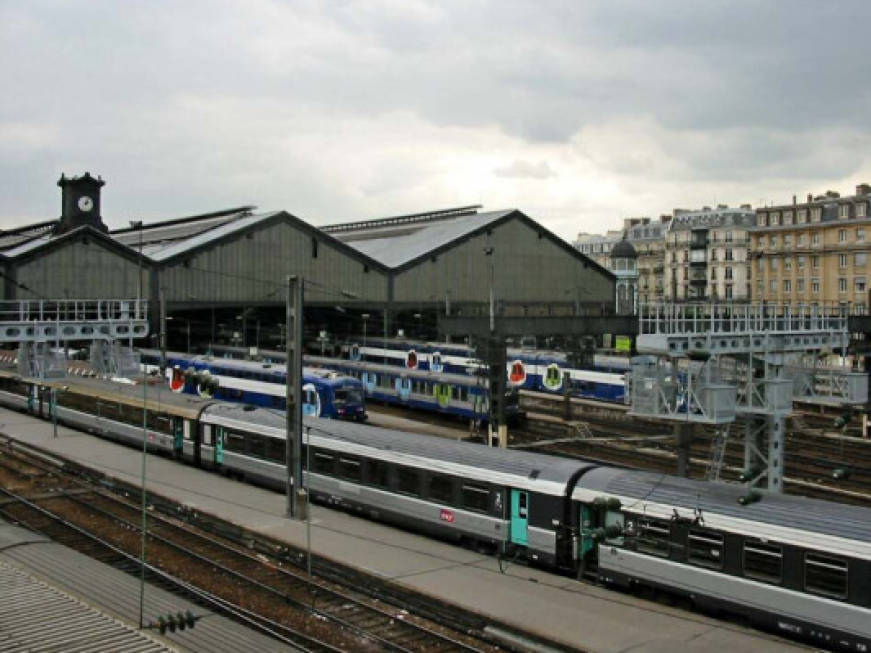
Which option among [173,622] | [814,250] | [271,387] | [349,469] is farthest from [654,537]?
[814,250]

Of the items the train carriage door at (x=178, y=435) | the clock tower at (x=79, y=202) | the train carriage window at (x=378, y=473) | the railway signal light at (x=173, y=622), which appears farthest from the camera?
the clock tower at (x=79, y=202)

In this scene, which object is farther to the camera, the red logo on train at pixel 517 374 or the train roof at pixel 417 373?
the red logo on train at pixel 517 374

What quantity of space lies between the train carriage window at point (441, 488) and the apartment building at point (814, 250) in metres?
57.6

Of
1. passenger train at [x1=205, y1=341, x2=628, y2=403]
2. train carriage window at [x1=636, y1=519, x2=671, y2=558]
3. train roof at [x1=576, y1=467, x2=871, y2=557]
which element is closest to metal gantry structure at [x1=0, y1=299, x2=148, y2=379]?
passenger train at [x1=205, y1=341, x2=628, y2=403]

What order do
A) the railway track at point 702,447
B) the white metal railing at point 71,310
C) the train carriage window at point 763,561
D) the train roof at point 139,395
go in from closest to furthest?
the train carriage window at point 763,561 < the railway track at point 702,447 < the train roof at point 139,395 < the white metal railing at point 71,310

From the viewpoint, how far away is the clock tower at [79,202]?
65.4 meters

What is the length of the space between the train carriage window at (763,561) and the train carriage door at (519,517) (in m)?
5.16

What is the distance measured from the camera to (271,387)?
40000 mm

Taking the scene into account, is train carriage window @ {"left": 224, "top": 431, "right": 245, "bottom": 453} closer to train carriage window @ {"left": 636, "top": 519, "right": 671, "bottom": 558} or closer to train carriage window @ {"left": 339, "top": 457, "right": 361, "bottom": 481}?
train carriage window @ {"left": 339, "top": 457, "right": 361, "bottom": 481}

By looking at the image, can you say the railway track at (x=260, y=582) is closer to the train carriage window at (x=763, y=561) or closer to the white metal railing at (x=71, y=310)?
the train carriage window at (x=763, y=561)

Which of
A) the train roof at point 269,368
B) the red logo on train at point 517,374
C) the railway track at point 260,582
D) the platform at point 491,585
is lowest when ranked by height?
the railway track at point 260,582

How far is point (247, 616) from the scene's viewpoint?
50.7 feet

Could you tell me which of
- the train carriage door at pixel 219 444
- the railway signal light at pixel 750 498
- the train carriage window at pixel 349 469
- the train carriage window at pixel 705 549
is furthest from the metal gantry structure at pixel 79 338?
the railway signal light at pixel 750 498

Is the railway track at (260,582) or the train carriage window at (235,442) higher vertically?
the train carriage window at (235,442)
